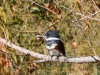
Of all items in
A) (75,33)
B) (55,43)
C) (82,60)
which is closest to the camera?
(82,60)

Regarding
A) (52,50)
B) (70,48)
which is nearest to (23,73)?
(70,48)

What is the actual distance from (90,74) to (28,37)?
83 cm

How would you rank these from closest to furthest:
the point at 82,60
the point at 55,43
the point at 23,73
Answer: the point at 82,60
the point at 55,43
the point at 23,73

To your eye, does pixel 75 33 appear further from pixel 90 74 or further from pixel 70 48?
pixel 90 74

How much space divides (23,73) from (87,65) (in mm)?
702

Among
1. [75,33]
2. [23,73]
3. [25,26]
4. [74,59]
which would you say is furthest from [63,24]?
[74,59]

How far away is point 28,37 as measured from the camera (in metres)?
3.59

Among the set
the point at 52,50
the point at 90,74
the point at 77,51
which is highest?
the point at 52,50

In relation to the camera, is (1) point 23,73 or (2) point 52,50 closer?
(2) point 52,50

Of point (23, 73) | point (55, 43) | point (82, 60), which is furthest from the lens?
point (23, 73)

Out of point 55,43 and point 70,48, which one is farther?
point 70,48

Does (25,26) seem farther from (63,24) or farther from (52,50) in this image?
(52,50)

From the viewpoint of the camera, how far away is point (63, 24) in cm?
346

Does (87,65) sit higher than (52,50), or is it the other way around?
(52,50)
